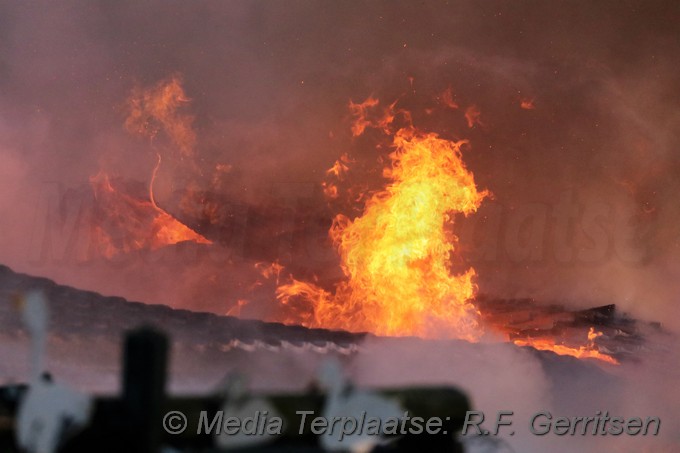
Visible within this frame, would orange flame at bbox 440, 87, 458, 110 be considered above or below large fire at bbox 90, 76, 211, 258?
above

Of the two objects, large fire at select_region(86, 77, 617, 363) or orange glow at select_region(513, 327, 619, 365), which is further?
large fire at select_region(86, 77, 617, 363)

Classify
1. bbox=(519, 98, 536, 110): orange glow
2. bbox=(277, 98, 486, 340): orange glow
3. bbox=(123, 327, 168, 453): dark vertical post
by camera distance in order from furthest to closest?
bbox=(519, 98, 536, 110): orange glow
bbox=(277, 98, 486, 340): orange glow
bbox=(123, 327, 168, 453): dark vertical post

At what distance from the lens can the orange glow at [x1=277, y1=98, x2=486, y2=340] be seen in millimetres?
10266

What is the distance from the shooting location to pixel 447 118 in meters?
10.8

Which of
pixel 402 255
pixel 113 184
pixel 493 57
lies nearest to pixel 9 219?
pixel 113 184

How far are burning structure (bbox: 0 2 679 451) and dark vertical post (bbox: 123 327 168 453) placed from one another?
330 inches

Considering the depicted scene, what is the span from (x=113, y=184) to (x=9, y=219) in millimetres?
1429

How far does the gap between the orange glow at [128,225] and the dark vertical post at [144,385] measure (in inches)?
348

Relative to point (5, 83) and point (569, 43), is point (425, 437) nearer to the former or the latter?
point (5, 83)

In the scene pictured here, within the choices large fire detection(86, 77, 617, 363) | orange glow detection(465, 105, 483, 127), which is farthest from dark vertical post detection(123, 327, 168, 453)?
orange glow detection(465, 105, 483, 127)

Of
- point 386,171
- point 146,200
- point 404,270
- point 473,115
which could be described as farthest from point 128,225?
point 473,115

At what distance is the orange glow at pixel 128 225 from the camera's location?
9.75 metres

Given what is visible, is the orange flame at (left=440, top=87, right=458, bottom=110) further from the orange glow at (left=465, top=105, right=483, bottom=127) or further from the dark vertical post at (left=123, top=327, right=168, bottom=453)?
the dark vertical post at (left=123, top=327, right=168, bottom=453)

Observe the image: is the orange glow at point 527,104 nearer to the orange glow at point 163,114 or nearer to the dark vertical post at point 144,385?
the orange glow at point 163,114
